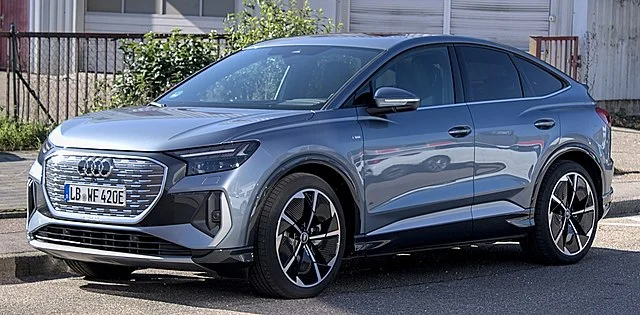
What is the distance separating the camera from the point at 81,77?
49.6ft

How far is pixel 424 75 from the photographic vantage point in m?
8.59

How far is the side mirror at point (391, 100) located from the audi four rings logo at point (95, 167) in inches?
68.0

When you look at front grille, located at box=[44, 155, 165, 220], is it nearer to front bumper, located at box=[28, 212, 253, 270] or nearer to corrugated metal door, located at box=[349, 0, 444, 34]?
front bumper, located at box=[28, 212, 253, 270]

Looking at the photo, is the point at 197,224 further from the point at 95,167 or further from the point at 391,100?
the point at 391,100

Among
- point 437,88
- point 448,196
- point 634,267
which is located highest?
point 437,88

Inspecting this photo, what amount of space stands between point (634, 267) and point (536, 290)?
1295 millimetres

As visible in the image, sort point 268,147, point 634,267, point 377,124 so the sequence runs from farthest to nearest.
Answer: point 634,267, point 377,124, point 268,147

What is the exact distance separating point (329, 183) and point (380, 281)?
1.02m

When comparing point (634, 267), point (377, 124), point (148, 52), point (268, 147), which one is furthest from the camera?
point (148, 52)

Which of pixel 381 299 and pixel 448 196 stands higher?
pixel 448 196

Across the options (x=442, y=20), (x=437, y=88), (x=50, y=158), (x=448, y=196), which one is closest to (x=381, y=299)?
(x=448, y=196)

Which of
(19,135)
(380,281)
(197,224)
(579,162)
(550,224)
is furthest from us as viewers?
(19,135)

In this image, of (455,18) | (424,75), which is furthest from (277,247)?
(455,18)

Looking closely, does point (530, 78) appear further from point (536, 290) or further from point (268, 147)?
point (268, 147)
